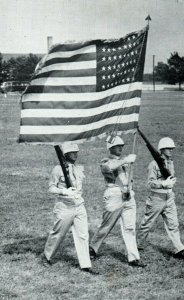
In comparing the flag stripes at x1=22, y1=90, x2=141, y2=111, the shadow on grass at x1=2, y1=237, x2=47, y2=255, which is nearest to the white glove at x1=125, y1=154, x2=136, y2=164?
the flag stripes at x1=22, y1=90, x2=141, y2=111

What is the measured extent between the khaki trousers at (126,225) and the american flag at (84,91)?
1269mm

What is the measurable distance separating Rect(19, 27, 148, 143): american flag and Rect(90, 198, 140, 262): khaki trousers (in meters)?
1.27

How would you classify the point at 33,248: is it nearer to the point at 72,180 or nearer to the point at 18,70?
the point at 72,180

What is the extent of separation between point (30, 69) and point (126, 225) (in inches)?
3771

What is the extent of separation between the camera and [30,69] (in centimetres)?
10181

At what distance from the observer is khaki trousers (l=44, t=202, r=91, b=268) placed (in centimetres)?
803

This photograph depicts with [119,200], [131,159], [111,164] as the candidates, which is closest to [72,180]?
[111,164]

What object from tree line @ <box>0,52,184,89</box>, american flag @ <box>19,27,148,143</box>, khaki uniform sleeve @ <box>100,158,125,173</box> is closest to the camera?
american flag @ <box>19,27,148,143</box>

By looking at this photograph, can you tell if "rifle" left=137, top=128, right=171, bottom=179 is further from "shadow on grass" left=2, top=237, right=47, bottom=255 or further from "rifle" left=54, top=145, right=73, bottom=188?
"shadow on grass" left=2, top=237, right=47, bottom=255

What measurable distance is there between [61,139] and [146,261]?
2554mm

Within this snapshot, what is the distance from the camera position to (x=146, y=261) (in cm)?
866

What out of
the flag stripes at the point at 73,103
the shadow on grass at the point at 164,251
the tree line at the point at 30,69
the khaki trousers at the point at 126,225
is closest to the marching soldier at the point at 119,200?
the khaki trousers at the point at 126,225

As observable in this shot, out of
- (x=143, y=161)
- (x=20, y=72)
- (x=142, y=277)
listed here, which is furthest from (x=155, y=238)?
(x=20, y=72)

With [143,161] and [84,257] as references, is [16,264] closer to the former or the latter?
[84,257]
